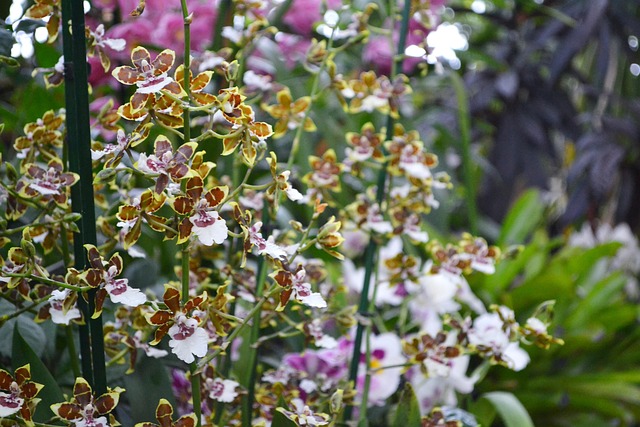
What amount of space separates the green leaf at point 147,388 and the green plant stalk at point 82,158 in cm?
3

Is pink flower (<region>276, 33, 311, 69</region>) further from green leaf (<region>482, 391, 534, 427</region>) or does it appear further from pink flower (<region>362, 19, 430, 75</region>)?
green leaf (<region>482, 391, 534, 427</region>)

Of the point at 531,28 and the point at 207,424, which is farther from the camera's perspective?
the point at 531,28

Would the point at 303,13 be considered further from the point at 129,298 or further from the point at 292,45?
the point at 129,298

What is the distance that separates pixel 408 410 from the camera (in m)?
0.44

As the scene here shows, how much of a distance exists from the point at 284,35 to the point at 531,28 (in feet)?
3.28

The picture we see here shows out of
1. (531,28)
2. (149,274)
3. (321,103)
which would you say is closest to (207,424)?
(149,274)

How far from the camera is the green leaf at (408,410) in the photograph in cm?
44

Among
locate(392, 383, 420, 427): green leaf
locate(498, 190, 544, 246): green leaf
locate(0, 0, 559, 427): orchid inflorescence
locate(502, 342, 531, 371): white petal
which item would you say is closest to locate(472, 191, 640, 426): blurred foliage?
locate(498, 190, 544, 246): green leaf

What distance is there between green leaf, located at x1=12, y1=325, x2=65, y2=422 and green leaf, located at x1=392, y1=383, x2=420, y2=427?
204 millimetres

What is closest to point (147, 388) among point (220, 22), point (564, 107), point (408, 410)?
point (408, 410)

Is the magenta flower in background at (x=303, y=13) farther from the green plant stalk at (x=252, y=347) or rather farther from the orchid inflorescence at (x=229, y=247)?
the green plant stalk at (x=252, y=347)

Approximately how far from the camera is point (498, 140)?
1.61 meters

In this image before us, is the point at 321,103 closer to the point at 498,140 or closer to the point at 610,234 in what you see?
the point at 498,140

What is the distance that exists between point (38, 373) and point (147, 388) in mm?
66
